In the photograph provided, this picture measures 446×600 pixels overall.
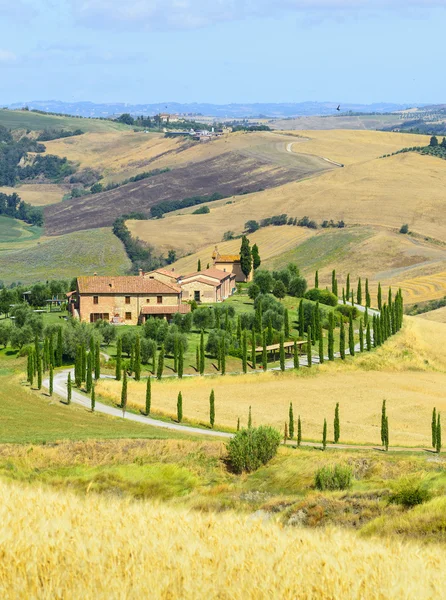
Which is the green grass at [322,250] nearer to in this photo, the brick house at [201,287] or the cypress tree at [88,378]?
the brick house at [201,287]

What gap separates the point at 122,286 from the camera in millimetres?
93375

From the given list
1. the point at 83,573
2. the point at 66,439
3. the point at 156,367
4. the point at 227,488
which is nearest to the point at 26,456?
the point at 66,439

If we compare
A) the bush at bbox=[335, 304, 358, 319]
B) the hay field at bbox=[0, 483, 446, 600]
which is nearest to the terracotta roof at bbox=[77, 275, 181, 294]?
the bush at bbox=[335, 304, 358, 319]

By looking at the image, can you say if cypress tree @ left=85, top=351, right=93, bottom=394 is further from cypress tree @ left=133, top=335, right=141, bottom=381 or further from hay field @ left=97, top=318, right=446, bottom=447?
cypress tree @ left=133, top=335, right=141, bottom=381

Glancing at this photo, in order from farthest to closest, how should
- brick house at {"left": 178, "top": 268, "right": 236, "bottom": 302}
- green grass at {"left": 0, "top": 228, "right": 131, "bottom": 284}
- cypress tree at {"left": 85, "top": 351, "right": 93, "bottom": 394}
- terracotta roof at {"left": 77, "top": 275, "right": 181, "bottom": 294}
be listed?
1. green grass at {"left": 0, "top": 228, "right": 131, "bottom": 284}
2. brick house at {"left": 178, "top": 268, "right": 236, "bottom": 302}
3. terracotta roof at {"left": 77, "top": 275, "right": 181, "bottom": 294}
4. cypress tree at {"left": 85, "top": 351, "right": 93, "bottom": 394}

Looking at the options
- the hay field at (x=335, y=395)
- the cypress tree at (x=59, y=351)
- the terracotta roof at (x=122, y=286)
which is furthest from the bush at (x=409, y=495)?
the terracotta roof at (x=122, y=286)

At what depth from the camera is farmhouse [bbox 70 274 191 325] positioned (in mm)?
92250

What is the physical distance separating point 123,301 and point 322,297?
23.6 metres

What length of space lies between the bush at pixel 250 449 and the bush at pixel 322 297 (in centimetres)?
6478

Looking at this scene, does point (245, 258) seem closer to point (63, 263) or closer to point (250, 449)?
point (250, 449)

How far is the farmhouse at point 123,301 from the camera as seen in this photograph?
92.2 metres

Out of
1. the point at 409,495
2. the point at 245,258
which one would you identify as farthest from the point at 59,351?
the point at 409,495

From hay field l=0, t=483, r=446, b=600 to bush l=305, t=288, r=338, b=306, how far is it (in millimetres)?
88795

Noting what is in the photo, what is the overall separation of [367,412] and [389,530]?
147ft
